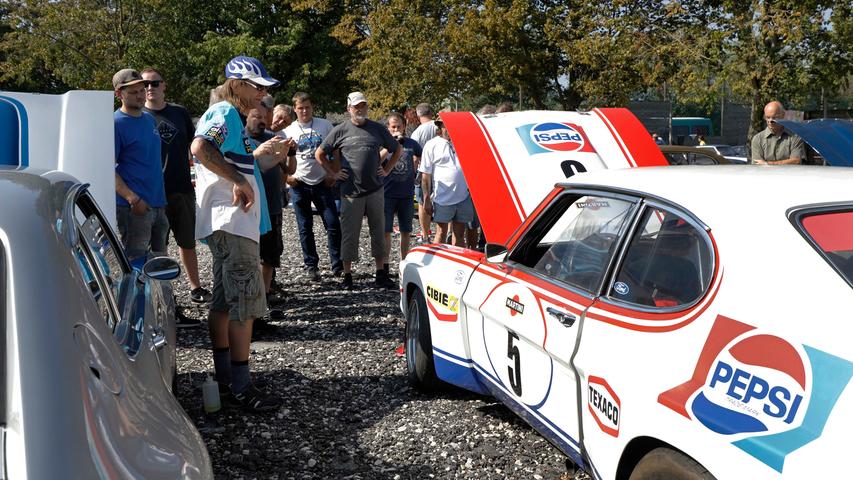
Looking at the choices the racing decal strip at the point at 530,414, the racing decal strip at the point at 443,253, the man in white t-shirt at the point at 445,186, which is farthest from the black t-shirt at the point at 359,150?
the racing decal strip at the point at 530,414

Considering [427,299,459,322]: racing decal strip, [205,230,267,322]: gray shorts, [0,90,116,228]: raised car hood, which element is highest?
[0,90,116,228]: raised car hood

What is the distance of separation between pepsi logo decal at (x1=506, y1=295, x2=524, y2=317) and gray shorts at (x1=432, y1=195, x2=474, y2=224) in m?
5.11

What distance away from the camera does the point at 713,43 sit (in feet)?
69.2

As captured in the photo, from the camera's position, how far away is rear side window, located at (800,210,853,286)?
2.35m

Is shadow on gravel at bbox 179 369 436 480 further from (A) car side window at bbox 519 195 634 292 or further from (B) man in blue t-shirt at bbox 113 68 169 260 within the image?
(B) man in blue t-shirt at bbox 113 68 169 260

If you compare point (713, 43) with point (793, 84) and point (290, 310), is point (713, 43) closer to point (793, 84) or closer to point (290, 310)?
point (793, 84)

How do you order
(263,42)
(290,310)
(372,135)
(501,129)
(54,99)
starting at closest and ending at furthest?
(54,99)
(501,129)
(290,310)
(372,135)
(263,42)

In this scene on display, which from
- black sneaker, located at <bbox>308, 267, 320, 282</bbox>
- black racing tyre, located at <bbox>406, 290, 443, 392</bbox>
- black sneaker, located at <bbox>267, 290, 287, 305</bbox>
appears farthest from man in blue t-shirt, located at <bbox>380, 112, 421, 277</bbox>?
black racing tyre, located at <bbox>406, 290, 443, 392</bbox>

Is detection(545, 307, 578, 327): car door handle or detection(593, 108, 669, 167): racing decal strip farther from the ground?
detection(593, 108, 669, 167): racing decal strip

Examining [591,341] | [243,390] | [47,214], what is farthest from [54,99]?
[591,341]

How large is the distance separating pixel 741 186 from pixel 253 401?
3.04 m

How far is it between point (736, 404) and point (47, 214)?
6.23 feet

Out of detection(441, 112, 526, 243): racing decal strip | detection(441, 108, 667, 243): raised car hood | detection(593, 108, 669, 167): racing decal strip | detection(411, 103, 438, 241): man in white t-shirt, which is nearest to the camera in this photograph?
detection(441, 112, 526, 243): racing decal strip

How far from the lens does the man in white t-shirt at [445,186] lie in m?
8.81
